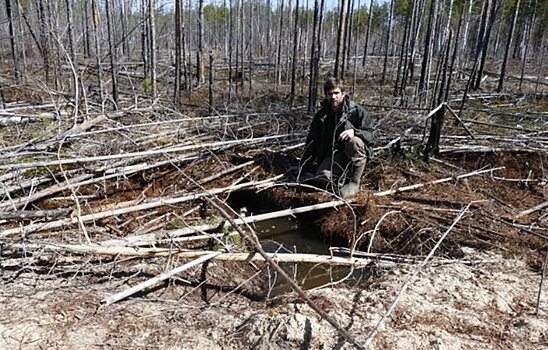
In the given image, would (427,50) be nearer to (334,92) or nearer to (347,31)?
(334,92)

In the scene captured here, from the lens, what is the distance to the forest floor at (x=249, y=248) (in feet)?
8.55

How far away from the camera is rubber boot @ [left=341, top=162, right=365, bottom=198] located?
16.0 ft

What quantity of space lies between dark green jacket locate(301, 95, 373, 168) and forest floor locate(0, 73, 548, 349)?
1.68 feet

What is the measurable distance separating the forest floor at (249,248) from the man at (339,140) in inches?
12.0

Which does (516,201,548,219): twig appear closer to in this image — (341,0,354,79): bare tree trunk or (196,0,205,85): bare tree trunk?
(341,0,354,79): bare tree trunk

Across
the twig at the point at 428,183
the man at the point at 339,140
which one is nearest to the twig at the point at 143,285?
the man at the point at 339,140

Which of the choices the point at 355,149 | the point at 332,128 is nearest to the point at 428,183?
the point at 355,149

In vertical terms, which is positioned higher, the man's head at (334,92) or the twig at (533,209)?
the man's head at (334,92)

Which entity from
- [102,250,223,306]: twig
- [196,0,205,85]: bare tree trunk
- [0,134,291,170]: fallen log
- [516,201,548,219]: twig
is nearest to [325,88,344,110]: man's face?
[0,134,291,170]: fallen log

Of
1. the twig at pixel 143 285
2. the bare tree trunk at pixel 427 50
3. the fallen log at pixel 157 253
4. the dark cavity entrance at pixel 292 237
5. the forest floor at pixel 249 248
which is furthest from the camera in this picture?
the bare tree trunk at pixel 427 50

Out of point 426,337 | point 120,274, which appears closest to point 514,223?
point 426,337

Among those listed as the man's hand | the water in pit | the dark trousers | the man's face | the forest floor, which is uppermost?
the man's face

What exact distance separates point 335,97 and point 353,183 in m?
1.08

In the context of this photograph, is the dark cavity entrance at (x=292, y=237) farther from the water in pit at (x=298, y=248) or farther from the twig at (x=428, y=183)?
the twig at (x=428, y=183)
